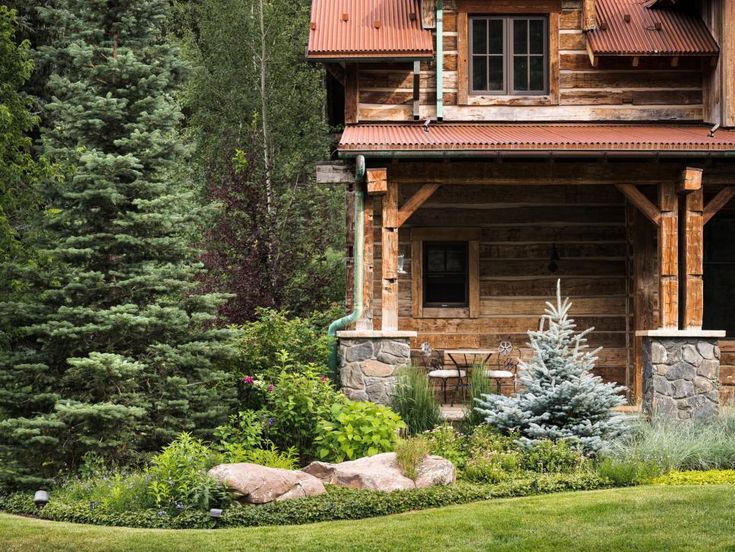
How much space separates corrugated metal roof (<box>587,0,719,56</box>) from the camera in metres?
15.8

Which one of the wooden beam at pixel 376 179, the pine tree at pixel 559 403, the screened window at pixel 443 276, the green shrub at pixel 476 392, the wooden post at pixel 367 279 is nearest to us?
the pine tree at pixel 559 403

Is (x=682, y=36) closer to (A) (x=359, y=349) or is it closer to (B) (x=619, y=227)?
(B) (x=619, y=227)

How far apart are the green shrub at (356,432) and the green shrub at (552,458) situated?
1.53 meters

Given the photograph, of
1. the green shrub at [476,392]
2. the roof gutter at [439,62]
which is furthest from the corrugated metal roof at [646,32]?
the green shrub at [476,392]

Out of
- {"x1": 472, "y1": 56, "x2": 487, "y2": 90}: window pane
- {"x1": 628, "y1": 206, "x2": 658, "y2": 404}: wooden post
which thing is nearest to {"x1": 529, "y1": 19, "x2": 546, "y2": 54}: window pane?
{"x1": 472, "y1": 56, "x2": 487, "y2": 90}: window pane

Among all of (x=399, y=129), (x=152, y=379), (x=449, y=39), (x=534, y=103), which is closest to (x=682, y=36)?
(x=534, y=103)

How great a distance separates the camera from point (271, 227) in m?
21.5

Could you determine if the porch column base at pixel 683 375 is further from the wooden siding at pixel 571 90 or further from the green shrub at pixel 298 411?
the green shrub at pixel 298 411

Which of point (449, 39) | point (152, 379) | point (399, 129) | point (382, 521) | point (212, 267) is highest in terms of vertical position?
point (449, 39)

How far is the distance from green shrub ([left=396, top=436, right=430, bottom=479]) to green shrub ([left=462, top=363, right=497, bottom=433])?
6.00 ft

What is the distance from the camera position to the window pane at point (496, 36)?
16297 mm

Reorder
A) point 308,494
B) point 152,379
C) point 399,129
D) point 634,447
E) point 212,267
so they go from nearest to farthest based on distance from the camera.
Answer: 1. point 308,494
2. point 634,447
3. point 152,379
4. point 399,129
5. point 212,267

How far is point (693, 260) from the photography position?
14164mm

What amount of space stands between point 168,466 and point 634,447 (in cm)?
514
